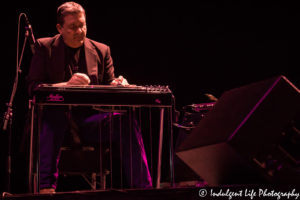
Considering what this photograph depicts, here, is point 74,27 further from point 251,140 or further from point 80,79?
point 251,140

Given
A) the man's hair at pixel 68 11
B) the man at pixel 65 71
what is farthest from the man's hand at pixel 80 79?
the man's hair at pixel 68 11

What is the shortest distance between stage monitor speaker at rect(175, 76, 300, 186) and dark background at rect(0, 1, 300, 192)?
2930mm

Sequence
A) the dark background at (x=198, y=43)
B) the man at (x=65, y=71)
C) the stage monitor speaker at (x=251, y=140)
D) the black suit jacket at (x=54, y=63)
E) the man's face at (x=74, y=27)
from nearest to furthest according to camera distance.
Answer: the stage monitor speaker at (x=251, y=140)
the man at (x=65, y=71)
the black suit jacket at (x=54, y=63)
the man's face at (x=74, y=27)
the dark background at (x=198, y=43)

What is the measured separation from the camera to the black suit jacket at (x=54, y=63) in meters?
3.16

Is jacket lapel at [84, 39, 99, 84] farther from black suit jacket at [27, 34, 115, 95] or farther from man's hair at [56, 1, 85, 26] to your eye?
man's hair at [56, 1, 85, 26]

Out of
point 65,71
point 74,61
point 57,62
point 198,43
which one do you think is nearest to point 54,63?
point 57,62

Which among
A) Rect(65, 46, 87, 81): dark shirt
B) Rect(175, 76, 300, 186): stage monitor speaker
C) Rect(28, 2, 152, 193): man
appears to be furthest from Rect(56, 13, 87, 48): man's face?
Rect(175, 76, 300, 186): stage monitor speaker

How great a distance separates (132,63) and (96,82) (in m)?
1.66

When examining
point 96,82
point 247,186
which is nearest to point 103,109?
point 96,82

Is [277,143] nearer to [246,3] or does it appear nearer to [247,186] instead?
[247,186]

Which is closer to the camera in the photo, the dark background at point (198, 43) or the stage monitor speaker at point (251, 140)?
the stage monitor speaker at point (251, 140)

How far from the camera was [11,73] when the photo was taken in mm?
4512

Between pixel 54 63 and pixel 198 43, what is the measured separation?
7.71 feet

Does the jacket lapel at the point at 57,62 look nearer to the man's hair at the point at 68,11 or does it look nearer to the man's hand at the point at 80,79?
the man's hair at the point at 68,11
